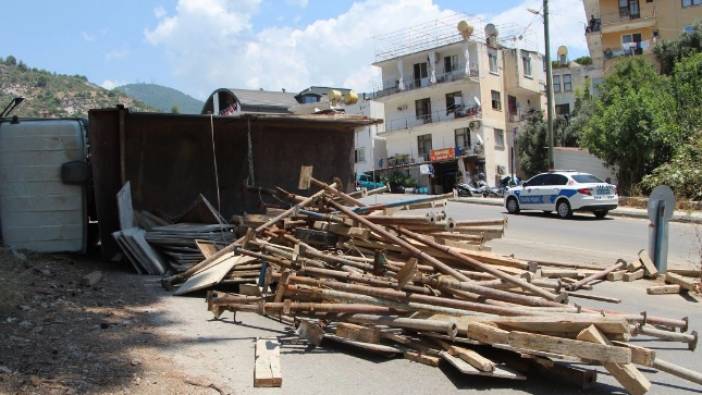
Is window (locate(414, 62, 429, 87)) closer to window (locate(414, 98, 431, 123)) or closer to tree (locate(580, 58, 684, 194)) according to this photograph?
window (locate(414, 98, 431, 123))

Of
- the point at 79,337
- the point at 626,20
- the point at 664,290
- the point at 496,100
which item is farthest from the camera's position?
the point at 496,100

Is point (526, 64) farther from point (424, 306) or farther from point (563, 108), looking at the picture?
point (424, 306)

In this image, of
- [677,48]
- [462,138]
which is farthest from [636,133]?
[462,138]

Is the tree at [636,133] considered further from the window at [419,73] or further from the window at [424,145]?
the window at [419,73]

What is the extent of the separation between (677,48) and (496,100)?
14744mm

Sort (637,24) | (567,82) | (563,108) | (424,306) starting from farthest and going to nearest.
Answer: (563,108) → (567,82) → (637,24) → (424,306)

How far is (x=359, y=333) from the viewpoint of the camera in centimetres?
600

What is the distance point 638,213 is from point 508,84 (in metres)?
33.2

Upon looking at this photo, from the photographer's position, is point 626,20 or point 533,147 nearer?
point 533,147

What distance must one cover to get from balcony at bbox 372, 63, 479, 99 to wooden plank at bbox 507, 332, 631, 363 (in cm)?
4856

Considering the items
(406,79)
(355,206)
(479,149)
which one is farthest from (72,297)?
(406,79)

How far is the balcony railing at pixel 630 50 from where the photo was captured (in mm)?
48250

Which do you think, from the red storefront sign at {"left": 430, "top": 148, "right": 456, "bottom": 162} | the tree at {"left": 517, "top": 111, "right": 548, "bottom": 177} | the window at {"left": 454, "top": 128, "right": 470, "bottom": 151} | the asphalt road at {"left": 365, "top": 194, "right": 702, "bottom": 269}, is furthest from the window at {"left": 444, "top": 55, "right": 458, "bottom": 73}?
the asphalt road at {"left": 365, "top": 194, "right": 702, "bottom": 269}

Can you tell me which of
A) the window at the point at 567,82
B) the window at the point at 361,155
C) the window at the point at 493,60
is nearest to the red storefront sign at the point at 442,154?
the window at the point at 493,60
